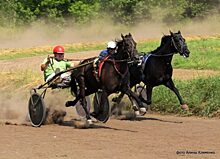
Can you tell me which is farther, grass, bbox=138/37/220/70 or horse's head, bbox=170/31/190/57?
grass, bbox=138/37/220/70

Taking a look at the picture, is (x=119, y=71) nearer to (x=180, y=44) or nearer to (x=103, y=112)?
(x=103, y=112)

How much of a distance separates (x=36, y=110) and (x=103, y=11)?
Result: 51.3 metres

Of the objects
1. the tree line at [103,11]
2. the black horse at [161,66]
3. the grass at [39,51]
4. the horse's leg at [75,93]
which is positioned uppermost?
the tree line at [103,11]

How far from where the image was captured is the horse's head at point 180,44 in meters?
15.2

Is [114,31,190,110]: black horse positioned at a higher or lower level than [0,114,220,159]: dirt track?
higher

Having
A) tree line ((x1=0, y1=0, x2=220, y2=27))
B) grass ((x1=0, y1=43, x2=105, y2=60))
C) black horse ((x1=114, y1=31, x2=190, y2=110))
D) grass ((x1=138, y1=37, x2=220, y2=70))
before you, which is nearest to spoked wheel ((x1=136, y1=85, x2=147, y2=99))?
black horse ((x1=114, y1=31, x2=190, y2=110))

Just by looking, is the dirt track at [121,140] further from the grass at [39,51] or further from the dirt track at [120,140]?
the grass at [39,51]

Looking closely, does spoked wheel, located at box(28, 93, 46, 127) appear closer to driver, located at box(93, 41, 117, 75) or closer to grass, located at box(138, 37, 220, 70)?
driver, located at box(93, 41, 117, 75)

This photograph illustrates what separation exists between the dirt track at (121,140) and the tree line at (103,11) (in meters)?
47.8

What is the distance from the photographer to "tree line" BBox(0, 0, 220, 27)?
63.5 m

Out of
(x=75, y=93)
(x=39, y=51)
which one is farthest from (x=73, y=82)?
(x=39, y=51)

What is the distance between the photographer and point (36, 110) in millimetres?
15344

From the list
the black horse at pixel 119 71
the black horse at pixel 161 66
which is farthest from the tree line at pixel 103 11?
the black horse at pixel 119 71

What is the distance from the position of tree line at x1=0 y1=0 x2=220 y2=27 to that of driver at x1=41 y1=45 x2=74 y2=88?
47424mm
